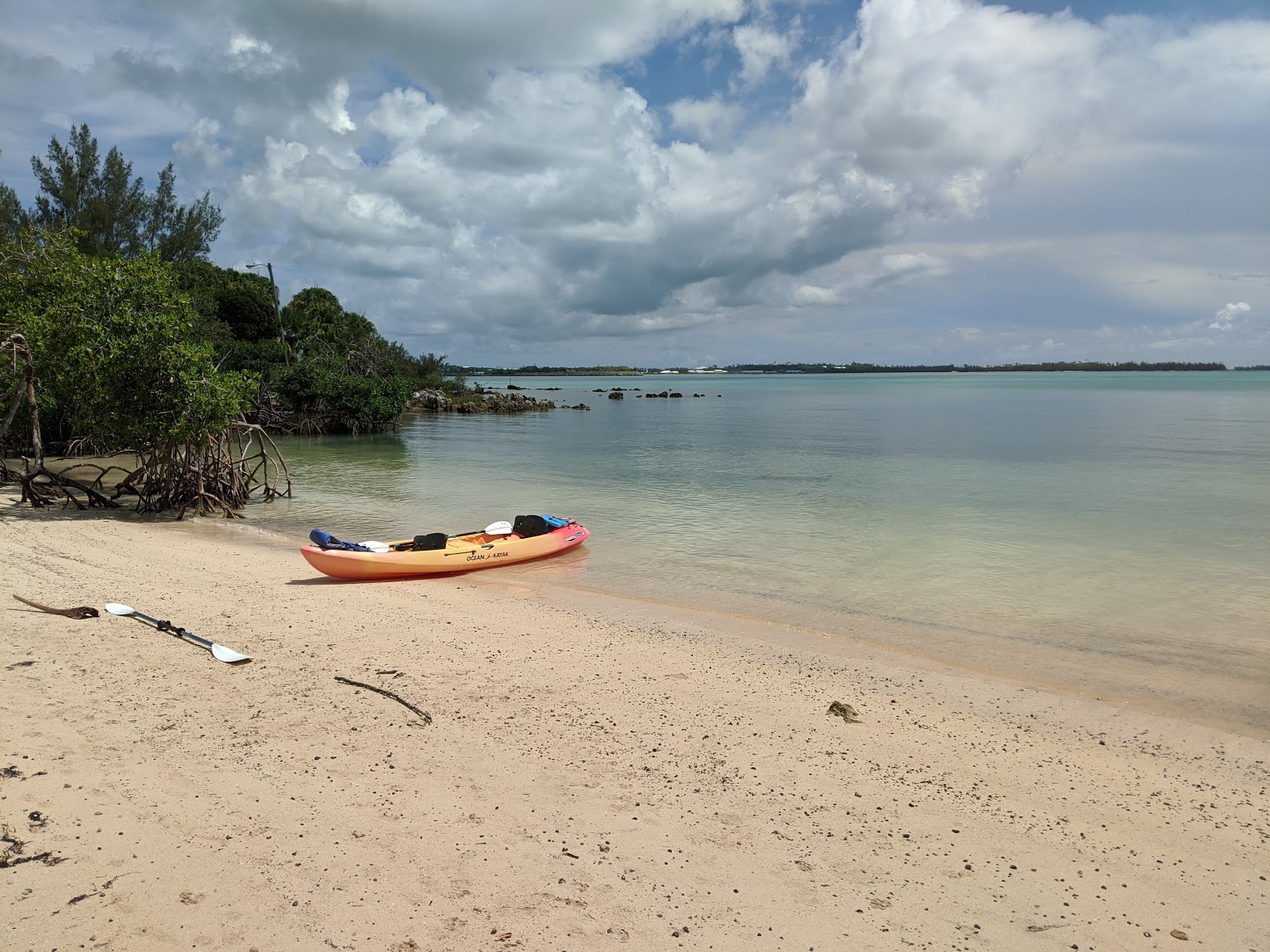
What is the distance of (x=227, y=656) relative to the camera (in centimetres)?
648

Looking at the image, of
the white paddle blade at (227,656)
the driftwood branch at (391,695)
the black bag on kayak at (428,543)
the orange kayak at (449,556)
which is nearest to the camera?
the driftwood branch at (391,695)

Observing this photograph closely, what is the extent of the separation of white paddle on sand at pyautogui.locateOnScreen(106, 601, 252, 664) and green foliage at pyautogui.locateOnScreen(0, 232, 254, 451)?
6333 mm

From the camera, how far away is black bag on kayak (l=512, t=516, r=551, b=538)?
12.2 metres

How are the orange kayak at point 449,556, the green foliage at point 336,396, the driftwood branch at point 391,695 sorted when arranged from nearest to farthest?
the driftwood branch at point 391,695, the orange kayak at point 449,556, the green foliage at point 336,396

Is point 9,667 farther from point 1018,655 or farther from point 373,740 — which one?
point 1018,655

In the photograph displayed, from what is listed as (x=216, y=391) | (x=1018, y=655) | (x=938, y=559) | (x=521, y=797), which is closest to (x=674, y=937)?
(x=521, y=797)

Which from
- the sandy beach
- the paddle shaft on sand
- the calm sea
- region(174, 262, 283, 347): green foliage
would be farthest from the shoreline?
region(174, 262, 283, 347): green foliage

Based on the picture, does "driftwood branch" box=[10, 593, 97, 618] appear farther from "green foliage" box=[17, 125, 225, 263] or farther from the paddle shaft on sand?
"green foliage" box=[17, 125, 225, 263]

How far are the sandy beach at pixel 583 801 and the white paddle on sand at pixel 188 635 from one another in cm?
14

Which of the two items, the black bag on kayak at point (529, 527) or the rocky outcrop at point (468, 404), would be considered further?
the rocky outcrop at point (468, 404)

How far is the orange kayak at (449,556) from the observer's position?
9945 millimetres

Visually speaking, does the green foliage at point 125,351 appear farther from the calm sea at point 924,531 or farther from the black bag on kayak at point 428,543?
the black bag on kayak at point 428,543

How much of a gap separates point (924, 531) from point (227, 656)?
1188cm

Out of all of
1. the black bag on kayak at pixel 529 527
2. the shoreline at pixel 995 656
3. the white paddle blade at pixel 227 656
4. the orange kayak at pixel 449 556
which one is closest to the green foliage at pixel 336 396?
the orange kayak at pixel 449 556
